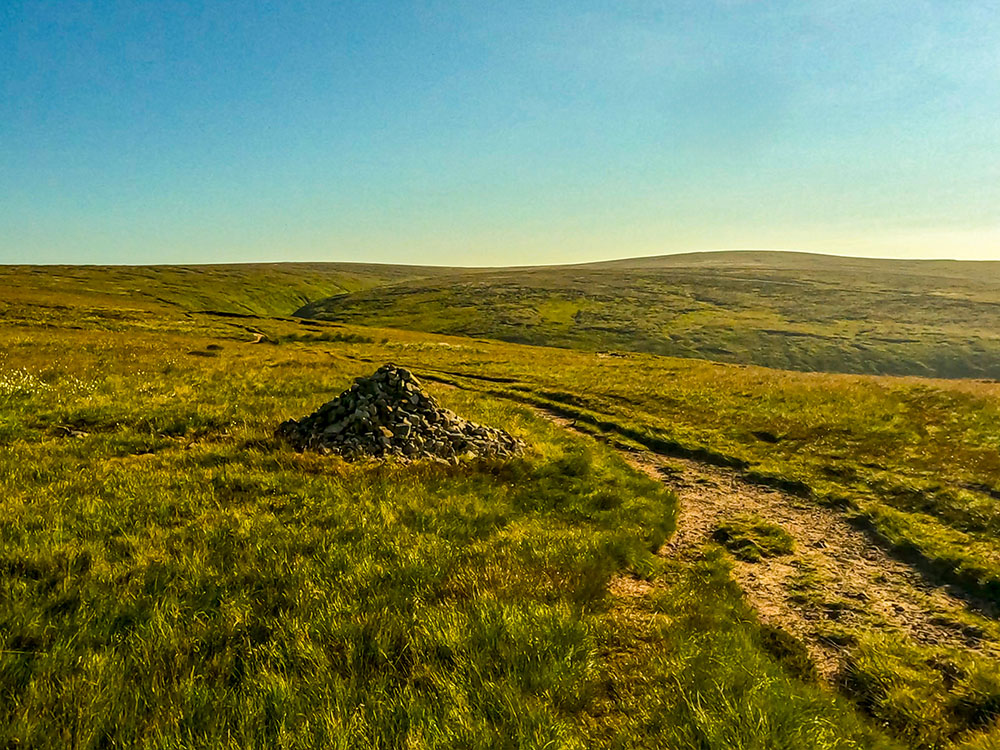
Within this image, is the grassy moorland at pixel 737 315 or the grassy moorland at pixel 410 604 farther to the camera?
the grassy moorland at pixel 737 315

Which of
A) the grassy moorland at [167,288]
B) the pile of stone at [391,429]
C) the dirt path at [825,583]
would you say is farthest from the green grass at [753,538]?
the grassy moorland at [167,288]

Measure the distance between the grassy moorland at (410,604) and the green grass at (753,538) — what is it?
241 mm

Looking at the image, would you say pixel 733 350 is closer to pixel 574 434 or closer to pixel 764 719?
pixel 574 434

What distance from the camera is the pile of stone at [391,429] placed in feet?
43.3

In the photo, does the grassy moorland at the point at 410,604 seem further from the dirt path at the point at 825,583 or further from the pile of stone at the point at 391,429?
the pile of stone at the point at 391,429

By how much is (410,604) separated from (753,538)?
744cm

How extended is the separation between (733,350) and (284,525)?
335ft

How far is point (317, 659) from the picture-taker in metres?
5.00

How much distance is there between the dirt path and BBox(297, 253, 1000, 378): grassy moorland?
8847cm

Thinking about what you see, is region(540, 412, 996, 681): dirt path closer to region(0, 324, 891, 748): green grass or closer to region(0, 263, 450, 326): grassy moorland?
region(0, 324, 891, 748): green grass

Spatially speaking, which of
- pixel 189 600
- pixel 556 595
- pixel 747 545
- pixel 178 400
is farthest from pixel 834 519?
pixel 178 400

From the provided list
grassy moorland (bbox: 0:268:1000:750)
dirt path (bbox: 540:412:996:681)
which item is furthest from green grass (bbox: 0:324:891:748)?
dirt path (bbox: 540:412:996:681)

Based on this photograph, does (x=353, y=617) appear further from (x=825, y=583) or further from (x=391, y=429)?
(x=391, y=429)

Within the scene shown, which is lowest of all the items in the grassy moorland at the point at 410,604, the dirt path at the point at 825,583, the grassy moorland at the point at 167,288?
the dirt path at the point at 825,583
